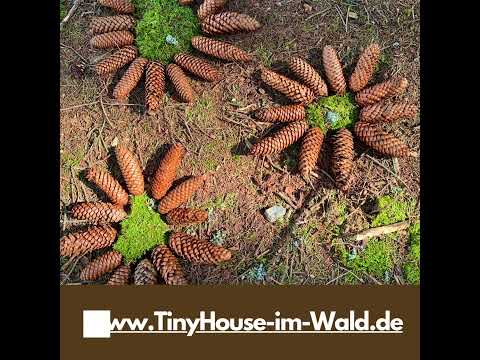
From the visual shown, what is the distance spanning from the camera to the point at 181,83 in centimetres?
288

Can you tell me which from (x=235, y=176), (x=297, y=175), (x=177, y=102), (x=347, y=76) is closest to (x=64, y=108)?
(x=177, y=102)

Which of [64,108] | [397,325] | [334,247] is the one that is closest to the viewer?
[397,325]

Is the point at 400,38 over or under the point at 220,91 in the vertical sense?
over

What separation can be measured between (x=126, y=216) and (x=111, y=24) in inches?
48.7

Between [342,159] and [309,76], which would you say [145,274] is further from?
[309,76]

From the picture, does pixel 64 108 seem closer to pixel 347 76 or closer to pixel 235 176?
pixel 235 176

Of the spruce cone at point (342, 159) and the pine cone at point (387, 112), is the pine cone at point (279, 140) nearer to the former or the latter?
the spruce cone at point (342, 159)

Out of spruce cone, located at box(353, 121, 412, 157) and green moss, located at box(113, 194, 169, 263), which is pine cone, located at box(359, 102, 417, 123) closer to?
spruce cone, located at box(353, 121, 412, 157)

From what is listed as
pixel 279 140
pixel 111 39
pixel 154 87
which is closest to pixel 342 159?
pixel 279 140

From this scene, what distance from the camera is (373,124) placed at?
283 centimetres

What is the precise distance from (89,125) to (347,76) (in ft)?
5.41

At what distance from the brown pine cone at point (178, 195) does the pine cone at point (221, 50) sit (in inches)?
31.1

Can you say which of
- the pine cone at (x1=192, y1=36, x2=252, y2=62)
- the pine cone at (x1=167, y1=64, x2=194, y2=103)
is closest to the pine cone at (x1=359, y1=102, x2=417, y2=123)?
the pine cone at (x1=192, y1=36, x2=252, y2=62)

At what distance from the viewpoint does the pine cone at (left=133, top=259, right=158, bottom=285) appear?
2.60 metres
